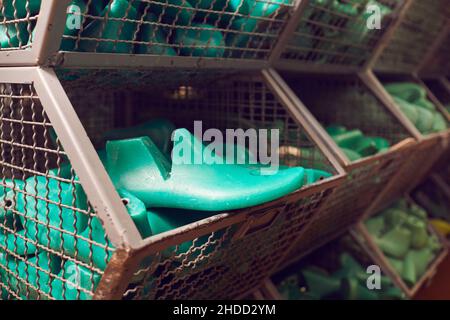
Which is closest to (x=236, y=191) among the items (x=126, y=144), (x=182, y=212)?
(x=182, y=212)

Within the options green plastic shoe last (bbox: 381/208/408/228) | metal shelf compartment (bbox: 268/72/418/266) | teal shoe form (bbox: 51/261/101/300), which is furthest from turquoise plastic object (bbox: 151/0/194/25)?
green plastic shoe last (bbox: 381/208/408/228)

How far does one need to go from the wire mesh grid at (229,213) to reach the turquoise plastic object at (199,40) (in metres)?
0.08

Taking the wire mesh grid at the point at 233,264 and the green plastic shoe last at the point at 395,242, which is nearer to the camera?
the wire mesh grid at the point at 233,264

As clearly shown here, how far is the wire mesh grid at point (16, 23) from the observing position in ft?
2.61

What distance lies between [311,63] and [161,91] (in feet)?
1.62

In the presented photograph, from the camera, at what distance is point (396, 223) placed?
222 centimetres

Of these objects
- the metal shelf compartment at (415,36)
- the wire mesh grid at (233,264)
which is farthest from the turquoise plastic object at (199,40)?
the metal shelf compartment at (415,36)

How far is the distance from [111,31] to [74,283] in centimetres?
46

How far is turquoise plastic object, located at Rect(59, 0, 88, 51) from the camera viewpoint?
2.49 feet

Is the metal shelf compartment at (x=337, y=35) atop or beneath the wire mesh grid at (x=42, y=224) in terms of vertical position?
atop

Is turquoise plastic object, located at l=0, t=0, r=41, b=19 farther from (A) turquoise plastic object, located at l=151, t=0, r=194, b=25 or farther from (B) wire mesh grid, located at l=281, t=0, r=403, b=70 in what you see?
(B) wire mesh grid, located at l=281, t=0, r=403, b=70

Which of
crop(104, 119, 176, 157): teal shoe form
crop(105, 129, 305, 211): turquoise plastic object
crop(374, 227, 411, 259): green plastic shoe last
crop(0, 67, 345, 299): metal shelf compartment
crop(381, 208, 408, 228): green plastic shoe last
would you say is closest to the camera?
crop(0, 67, 345, 299): metal shelf compartment

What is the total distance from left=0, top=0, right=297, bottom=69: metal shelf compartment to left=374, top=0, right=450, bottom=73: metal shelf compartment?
0.91 meters

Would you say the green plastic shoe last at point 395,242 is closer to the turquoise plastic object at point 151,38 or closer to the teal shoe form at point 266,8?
the teal shoe form at point 266,8
